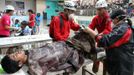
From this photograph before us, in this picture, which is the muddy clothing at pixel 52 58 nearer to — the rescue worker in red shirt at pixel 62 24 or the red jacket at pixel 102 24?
the rescue worker in red shirt at pixel 62 24

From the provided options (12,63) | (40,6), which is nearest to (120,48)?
(12,63)

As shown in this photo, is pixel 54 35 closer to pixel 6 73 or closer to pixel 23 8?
pixel 6 73

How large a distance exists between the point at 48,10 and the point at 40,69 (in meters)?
19.0

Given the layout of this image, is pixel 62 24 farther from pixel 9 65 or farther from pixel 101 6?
pixel 9 65

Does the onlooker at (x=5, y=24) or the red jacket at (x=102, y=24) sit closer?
the red jacket at (x=102, y=24)

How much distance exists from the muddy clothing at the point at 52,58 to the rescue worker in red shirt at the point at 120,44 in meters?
0.58

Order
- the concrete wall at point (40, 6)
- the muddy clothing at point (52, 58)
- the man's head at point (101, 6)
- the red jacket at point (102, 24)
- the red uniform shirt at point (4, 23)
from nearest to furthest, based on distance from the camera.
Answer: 1. the muddy clothing at point (52, 58)
2. the man's head at point (101, 6)
3. the red jacket at point (102, 24)
4. the red uniform shirt at point (4, 23)
5. the concrete wall at point (40, 6)

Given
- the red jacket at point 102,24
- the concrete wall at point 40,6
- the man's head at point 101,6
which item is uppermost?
the man's head at point 101,6

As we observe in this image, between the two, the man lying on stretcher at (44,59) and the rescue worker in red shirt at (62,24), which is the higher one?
the rescue worker in red shirt at (62,24)

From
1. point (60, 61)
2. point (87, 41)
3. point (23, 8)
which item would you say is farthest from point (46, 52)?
point (23, 8)

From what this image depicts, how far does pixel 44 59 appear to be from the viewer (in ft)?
8.60

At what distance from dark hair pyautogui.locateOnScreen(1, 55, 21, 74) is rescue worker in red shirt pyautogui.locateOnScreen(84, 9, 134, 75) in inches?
39.2

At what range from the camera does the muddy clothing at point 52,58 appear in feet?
8.33

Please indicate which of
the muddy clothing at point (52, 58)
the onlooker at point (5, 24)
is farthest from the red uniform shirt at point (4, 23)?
the muddy clothing at point (52, 58)
